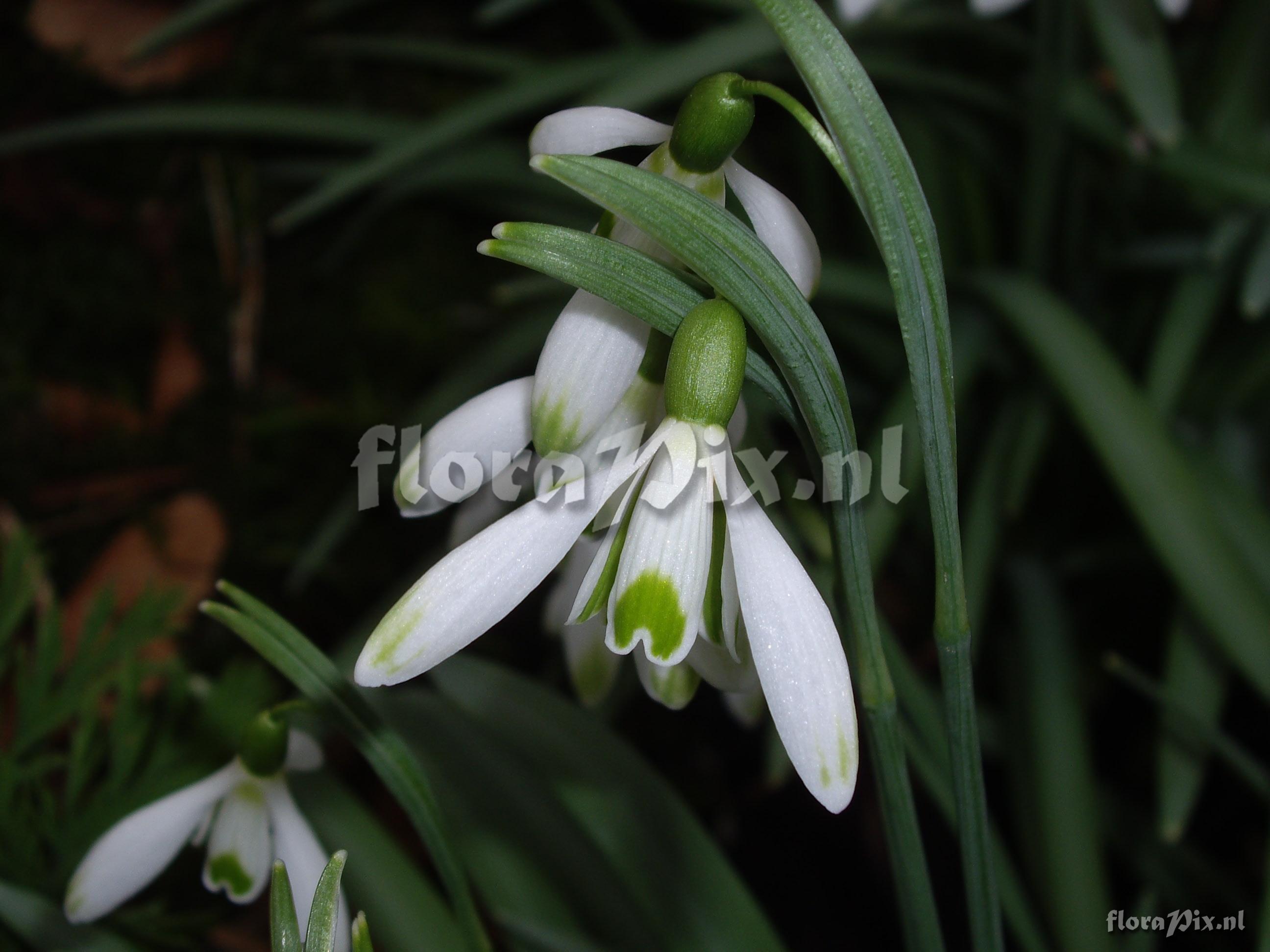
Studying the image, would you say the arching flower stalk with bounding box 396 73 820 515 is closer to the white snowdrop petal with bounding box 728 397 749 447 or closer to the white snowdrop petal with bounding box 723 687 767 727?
the white snowdrop petal with bounding box 728 397 749 447

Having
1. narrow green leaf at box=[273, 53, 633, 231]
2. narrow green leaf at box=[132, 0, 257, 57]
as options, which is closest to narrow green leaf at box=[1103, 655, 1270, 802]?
narrow green leaf at box=[273, 53, 633, 231]

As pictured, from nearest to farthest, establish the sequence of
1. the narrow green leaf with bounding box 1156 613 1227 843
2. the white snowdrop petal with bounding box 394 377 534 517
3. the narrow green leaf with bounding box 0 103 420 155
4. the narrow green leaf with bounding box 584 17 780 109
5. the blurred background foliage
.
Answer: the white snowdrop petal with bounding box 394 377 534 517 < the blurred background foliage < the narrow green leaf with bounding box 1156 613 1227 843 < the narrow green leaf with bounding box 584 17 780 109 < the narrow green leaf with bounding box 0 103 420 155

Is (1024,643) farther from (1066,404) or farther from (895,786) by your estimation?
(895,786)

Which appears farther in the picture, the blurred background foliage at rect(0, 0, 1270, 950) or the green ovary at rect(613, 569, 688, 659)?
the blurred background foliage at rect(0, 0, 1270, 950)

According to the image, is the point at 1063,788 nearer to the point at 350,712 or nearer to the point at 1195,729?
the point at 1195,729

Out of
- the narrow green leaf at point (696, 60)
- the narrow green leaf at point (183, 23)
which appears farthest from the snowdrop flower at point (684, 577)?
the narrow green leaf at point (183, 23)

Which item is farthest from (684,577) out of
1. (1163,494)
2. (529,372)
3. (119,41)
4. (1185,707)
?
(119,41)

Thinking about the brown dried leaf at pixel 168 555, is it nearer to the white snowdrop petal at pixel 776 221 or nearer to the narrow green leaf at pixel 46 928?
the narrow green leaf at pixel 46 928
